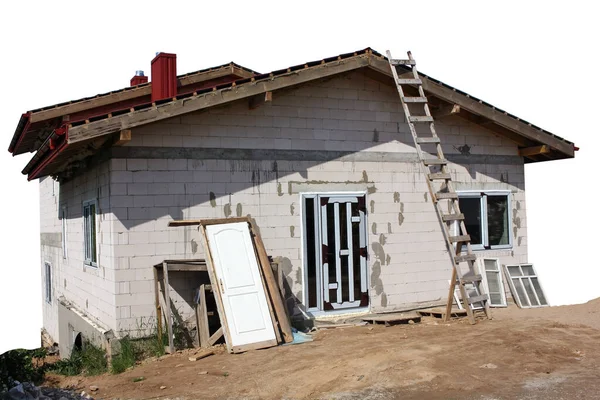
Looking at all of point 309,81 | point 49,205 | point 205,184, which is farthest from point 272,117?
point 49,205

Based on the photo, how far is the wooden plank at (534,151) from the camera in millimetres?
14461

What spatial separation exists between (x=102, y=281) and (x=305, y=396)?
212 inches

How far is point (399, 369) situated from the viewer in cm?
836

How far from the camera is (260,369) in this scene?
29.7 feet

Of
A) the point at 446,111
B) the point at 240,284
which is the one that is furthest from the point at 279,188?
the point at 446,111

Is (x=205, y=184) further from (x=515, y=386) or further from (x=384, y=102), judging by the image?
(x=515, y=386)

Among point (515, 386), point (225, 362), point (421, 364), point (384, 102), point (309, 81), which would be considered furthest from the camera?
→ point (384, 102)

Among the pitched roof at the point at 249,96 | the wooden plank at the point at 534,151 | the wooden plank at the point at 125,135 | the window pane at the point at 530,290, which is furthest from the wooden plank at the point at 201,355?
the wooden plank at the point at 534,151

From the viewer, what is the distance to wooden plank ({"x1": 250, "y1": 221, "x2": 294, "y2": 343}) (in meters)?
10.6

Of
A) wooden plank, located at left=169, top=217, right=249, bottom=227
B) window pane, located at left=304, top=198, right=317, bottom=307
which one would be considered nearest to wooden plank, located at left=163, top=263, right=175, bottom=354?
wooden plank, located at left=169, top=217, right=249, bottom=227

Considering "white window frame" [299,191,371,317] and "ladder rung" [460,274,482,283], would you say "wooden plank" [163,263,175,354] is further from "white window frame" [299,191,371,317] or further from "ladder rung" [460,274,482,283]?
"ladder rung" [460,274,482,283]

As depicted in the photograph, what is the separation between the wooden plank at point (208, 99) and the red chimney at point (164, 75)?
3338 millimetres

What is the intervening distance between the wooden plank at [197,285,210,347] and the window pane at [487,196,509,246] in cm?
709

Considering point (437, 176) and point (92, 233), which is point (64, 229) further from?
point (437, 176)
